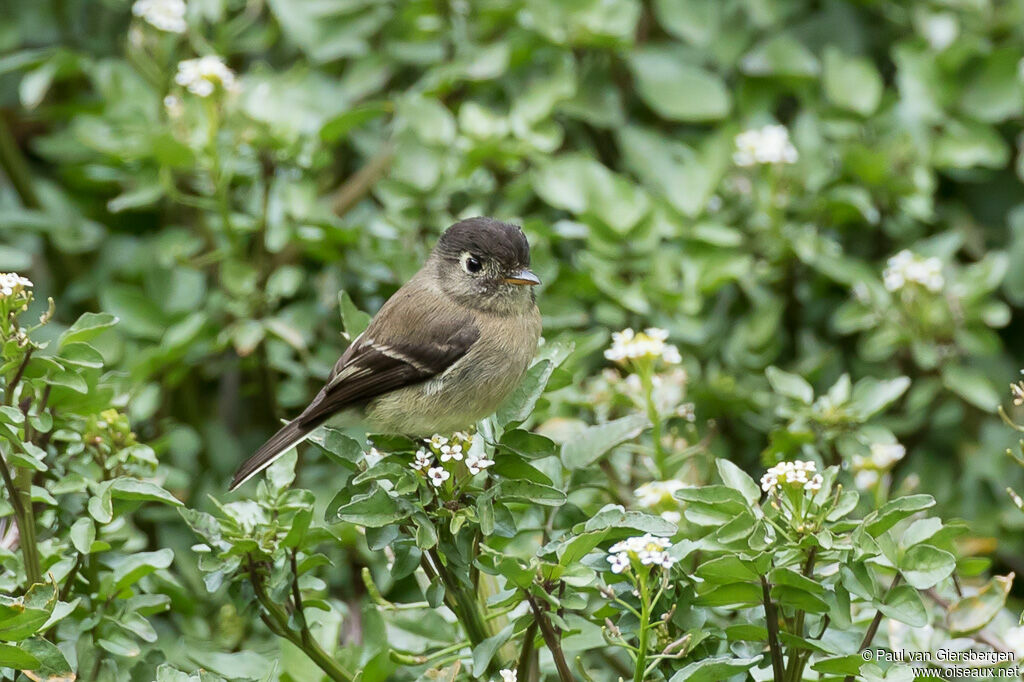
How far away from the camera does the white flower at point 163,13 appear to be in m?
3.85

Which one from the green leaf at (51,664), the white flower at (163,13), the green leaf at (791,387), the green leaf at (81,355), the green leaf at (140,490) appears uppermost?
the white flower at (163,13)

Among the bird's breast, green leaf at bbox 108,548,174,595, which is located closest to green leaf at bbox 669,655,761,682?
the bird's breast

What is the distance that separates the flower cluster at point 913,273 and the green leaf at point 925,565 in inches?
61.4

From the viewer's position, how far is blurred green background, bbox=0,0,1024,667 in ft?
12.3

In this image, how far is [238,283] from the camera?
3.69m

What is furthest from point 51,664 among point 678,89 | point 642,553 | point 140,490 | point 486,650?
point 678,89

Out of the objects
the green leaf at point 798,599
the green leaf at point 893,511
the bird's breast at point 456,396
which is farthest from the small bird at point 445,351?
the green leaf at point 893,511

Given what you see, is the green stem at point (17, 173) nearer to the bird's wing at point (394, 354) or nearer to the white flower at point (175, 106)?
the white flower at point (175, 106)

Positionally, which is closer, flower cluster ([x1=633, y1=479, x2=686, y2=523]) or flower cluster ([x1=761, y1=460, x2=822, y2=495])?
flower cluster ([x1=761, y1=460, x2=822, y2=495])

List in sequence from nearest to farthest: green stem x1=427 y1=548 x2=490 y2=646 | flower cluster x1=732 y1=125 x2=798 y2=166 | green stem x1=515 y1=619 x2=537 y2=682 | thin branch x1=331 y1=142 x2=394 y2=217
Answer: green stem x1=515 y1=619 x2=537 y2=682, green stem x1=427 y1=548 x2=490 y2=646, flower cluster x1=732 y1=125 x2=798 y2=166, thin branch x1=331 y1=142 x2=394 y2=217

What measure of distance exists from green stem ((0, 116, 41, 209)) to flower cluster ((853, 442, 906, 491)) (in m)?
3.02

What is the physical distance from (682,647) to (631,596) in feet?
0.56

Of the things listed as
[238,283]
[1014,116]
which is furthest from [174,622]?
[1014,116]

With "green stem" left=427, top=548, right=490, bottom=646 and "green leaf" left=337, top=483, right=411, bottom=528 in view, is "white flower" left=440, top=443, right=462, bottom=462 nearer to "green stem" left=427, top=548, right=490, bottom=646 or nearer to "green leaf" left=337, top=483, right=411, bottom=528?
"green leaf" left=337, top=483, right=411, bottom=528
